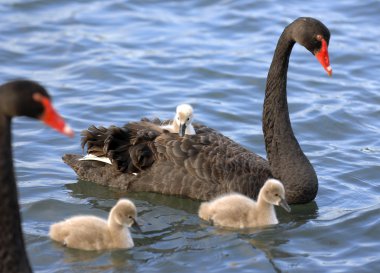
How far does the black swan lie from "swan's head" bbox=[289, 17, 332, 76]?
10.3 feet

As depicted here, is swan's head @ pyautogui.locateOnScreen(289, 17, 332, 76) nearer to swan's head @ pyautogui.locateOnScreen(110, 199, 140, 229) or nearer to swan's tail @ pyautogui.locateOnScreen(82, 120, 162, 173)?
swan's tail @ pyautogui.locateOnScreen(82, 120, 162, 173)

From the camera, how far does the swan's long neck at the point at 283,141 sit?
7453 millimetres

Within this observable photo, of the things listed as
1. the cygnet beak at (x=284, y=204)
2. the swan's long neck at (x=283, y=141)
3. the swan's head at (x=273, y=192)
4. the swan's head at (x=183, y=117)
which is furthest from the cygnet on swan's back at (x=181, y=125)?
the cygnet beak at (x=284, y=204)

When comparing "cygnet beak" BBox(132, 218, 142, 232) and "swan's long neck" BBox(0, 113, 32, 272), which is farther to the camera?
"cygnet beak" BBox(132, 218, 142, 232)

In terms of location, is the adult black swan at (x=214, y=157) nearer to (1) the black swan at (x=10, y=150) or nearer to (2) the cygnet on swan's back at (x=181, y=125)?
(2) the cygnet on swan's back at (x=181, y=125)

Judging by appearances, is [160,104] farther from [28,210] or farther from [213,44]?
[28,210]

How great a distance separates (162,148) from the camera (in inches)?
302

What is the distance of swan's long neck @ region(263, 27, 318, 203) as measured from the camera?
7.45 meters

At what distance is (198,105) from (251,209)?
329cm

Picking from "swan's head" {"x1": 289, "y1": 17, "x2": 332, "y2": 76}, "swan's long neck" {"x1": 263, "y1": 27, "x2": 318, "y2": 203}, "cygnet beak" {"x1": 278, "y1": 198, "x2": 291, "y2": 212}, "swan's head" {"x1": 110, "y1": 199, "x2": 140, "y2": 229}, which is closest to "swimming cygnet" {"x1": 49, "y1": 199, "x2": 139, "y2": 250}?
"swan's head" {"x1": 110, "y1": 199, "x2": 140, "y2": 229}

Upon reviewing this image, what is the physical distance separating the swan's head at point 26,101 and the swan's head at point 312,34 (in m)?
3.17

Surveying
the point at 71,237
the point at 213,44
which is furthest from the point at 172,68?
the point at 71,237

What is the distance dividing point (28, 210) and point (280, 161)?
6.85 feet

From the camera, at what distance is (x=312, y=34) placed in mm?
7305
